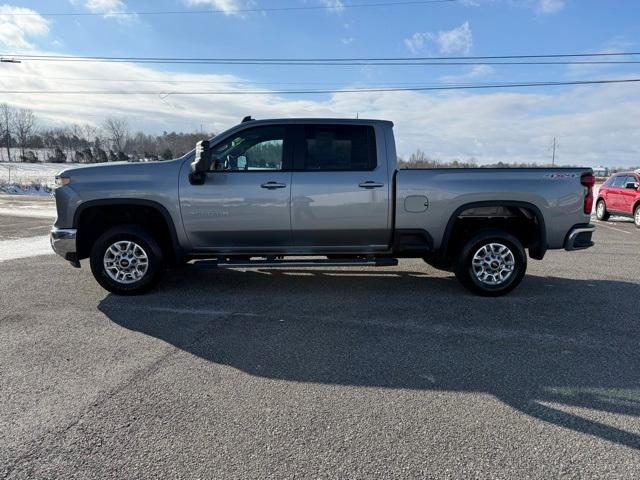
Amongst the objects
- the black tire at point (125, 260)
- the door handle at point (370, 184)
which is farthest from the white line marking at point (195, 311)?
the door handle at point (370, 184)

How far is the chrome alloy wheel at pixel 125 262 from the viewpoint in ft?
17.8

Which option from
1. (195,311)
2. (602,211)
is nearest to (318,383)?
(195,311)

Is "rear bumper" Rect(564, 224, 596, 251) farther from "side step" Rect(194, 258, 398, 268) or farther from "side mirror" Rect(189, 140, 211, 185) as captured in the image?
"side mirror" Rect(189, 140, 211, 185)

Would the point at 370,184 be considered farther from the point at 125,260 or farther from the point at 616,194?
the point at 616,194

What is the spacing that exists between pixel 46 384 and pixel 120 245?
2380 mm

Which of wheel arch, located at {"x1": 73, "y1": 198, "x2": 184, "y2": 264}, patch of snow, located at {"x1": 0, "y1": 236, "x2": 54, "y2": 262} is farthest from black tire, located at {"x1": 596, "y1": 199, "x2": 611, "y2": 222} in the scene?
patch of snow, located at {"x1": 0, "y1": 236, "x2": 54, "y2": 262}

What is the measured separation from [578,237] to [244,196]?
4.28 m

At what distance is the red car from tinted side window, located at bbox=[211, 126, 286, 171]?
41.8ft

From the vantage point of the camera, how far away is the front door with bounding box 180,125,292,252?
5.32 m

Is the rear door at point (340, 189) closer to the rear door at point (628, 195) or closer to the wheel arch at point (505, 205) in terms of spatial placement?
the wheel arch at point (505, 205)

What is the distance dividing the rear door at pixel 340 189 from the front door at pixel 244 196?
0.18m

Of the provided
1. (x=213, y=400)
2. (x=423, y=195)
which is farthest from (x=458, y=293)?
(x=213, y=400)

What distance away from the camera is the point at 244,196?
17.5 ft

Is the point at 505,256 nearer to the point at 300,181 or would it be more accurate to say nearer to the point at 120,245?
the point at 300,181
